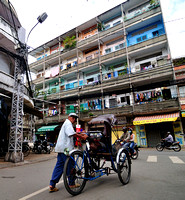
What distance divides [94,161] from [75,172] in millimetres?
807

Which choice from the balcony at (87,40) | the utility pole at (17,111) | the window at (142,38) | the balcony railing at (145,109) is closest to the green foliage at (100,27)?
the balcony at (87,40)

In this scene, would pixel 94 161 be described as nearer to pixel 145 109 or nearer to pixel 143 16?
pixel 145 109

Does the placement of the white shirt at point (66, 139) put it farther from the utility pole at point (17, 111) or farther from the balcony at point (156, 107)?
the balcony at point (156, 107)

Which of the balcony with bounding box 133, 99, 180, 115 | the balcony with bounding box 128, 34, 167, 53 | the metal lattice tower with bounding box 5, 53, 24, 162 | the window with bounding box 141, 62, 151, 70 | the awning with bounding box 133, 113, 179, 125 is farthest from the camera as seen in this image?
the window with bounding box 141, 62, 151, 70

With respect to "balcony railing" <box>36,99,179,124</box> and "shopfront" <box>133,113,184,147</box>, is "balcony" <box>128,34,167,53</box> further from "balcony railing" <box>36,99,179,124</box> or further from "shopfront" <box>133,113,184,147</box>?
"shopfront" <box>133,113,184,147</box>

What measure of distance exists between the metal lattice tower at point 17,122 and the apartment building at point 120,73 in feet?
21.6

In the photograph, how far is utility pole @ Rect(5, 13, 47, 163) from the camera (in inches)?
326

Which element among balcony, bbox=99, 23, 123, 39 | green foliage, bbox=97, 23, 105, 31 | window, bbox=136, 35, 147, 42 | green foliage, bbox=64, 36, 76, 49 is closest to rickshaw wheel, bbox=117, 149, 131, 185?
window, bbox=136, 35, 147, 42

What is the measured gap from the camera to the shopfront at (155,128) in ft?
53.5

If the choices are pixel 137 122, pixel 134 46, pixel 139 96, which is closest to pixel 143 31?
pixel 134 46

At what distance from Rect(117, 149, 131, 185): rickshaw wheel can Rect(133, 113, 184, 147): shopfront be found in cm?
1339

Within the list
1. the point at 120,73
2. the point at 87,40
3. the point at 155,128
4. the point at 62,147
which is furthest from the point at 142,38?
the point at 62,147

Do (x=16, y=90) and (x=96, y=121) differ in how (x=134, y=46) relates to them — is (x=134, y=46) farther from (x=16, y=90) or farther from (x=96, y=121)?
(x=96, y=121)

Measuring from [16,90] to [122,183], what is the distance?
7.76 metres
